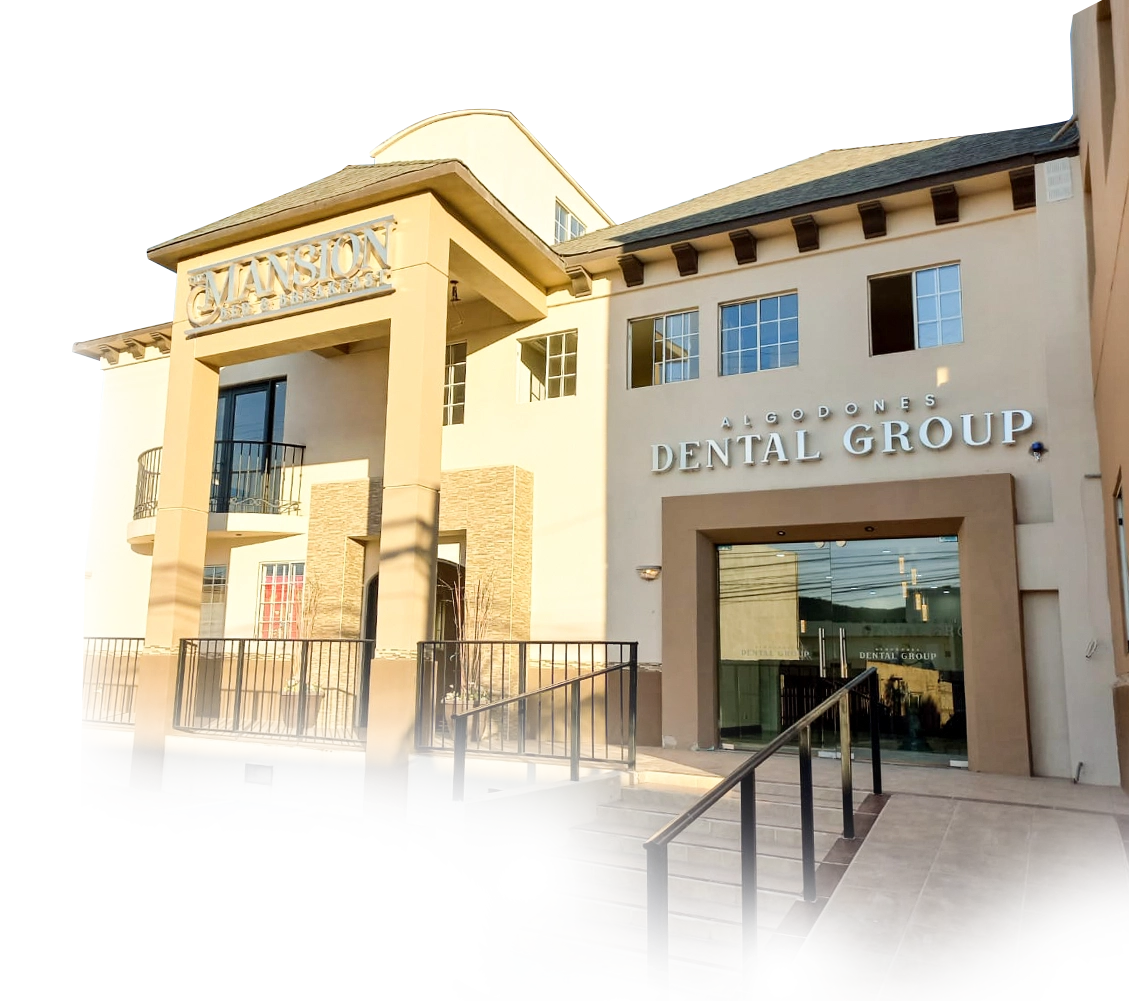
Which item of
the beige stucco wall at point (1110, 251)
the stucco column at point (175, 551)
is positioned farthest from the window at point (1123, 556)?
the stucco column at point (175, 551)

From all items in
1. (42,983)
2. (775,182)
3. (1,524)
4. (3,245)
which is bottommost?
(42,983)

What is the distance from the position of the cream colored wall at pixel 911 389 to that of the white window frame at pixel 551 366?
70 centimetres

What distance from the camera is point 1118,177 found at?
20.7 feet

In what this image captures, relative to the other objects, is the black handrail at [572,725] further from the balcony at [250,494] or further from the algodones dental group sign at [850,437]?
the balcony at [250,494]

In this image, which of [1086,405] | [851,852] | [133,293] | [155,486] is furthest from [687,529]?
[133,293]

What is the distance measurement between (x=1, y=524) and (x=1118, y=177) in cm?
1075

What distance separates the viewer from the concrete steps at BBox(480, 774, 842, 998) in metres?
5.50

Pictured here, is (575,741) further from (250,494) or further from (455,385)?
(250,494)

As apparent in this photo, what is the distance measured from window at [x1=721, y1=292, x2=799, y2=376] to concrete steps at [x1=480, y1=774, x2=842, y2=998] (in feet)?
18.6

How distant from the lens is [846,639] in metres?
10.8

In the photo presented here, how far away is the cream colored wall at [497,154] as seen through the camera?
15.3m

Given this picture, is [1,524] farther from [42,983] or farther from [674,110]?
[674,110]

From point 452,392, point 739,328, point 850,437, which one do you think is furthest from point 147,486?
point 850,437

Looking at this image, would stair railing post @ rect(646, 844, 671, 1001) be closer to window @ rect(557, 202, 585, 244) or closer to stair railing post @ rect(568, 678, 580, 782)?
stair railing post @ rect(568, 678, 580, 782)
